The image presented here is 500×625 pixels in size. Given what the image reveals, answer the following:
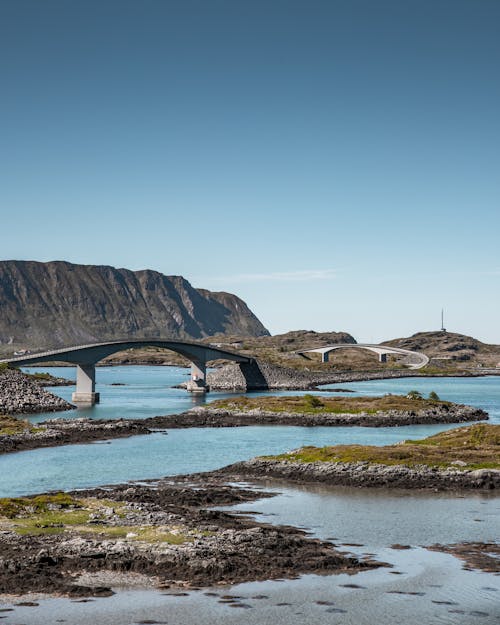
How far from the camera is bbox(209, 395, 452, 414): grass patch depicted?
12038 cm

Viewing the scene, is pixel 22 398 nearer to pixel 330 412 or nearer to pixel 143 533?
pixel 330 412

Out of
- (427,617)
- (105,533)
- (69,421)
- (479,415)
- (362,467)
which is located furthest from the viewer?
(479,415)

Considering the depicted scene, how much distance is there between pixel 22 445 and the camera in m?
79.5

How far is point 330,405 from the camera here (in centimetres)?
12519

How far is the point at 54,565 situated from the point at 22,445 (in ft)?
151

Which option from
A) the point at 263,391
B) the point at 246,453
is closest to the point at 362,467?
the point at 246,453

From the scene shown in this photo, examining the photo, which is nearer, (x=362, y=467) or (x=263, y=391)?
Answer: (x=362, y=467)

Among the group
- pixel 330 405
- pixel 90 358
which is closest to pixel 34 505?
pixel 330 405

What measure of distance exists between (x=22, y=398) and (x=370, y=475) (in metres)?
69.8

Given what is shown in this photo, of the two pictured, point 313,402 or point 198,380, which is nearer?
point 313,402

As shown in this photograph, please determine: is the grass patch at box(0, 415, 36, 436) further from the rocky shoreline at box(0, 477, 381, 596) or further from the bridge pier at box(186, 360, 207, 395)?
the bridge pier at box(186, 360, 207, 395)

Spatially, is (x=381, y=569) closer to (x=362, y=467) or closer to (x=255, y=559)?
(x=255, y=559)

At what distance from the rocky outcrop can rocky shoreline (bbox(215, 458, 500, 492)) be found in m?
56.9

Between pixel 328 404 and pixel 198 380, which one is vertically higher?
pixel 198 380
